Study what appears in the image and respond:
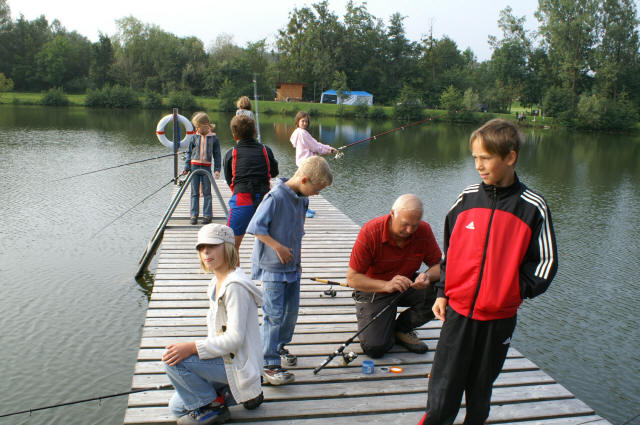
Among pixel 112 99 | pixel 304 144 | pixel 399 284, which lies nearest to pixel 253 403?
pixel 399 284

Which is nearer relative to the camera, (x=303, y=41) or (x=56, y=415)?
(x=56, y=415)

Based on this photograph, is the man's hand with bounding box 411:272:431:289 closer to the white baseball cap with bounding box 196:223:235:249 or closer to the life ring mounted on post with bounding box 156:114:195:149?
the white baseball cap with bounding box 196:223:235:249

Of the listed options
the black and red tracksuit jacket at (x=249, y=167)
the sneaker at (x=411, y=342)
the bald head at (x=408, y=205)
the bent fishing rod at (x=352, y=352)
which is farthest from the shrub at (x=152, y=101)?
the bald head at (x=408, y=205)

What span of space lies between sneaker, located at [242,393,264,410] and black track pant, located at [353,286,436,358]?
39.6 inches

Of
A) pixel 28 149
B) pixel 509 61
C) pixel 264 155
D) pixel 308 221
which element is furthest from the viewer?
pixel 509 61

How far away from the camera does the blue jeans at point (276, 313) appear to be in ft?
10.7

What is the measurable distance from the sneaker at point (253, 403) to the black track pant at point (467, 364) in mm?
967

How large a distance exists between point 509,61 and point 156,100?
38046 mm

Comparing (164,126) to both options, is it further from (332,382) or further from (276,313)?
(332,382)

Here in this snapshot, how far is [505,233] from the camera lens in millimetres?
2322

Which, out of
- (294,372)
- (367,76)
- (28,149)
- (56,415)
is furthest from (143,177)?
(367,76)

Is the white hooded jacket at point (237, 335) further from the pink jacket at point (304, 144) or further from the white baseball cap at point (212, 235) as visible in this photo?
the pink jacket at point (304, 144)

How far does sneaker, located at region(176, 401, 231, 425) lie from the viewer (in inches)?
110

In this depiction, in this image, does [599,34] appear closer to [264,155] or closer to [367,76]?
[367,76]
